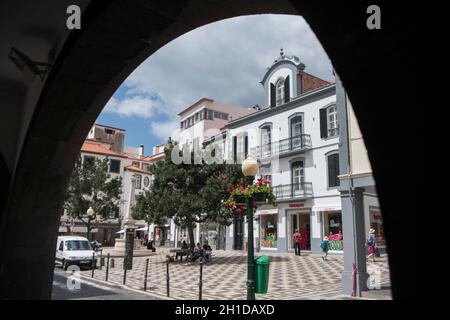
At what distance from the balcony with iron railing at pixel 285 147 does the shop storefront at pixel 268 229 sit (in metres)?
4.70

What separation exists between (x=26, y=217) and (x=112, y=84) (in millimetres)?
1824

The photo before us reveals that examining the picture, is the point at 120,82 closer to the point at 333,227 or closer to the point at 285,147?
the point at 333,227

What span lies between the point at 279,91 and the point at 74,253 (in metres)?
20.2

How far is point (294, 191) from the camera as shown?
27391 mm

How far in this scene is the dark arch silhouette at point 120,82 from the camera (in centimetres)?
101

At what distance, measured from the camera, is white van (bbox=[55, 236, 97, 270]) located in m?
17.3

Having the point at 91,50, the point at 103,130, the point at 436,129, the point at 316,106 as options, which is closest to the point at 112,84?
the point at 91,50

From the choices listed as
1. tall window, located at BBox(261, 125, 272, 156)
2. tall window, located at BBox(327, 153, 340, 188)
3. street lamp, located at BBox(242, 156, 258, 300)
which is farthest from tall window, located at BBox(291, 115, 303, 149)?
street lamp, located at BBox(242, 156, 258, 300)

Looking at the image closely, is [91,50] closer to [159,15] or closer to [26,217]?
[159,15]

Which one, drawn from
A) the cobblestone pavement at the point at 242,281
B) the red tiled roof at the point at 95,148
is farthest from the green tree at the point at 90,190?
the cobblestone pavement at the point at 242,281

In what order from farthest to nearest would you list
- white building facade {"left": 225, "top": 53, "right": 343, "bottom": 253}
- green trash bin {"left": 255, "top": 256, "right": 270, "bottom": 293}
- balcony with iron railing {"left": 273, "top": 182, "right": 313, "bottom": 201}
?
balcony with iron railing {"left": 273, "top": 182, "right": 313, "bottom": 201} < white building facade {"left": 225, "top": 53, "right": 343, "bottom": 253} < green trash bin {"left": 255, "top": 256, "right": 270, "bottom": 293}

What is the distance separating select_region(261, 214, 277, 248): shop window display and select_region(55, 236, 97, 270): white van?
→ 48.3 ft

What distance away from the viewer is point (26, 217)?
150 inches

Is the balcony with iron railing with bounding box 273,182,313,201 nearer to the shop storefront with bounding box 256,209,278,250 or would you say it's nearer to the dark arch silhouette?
the shop storefront with bounding box 256,209,278,250
